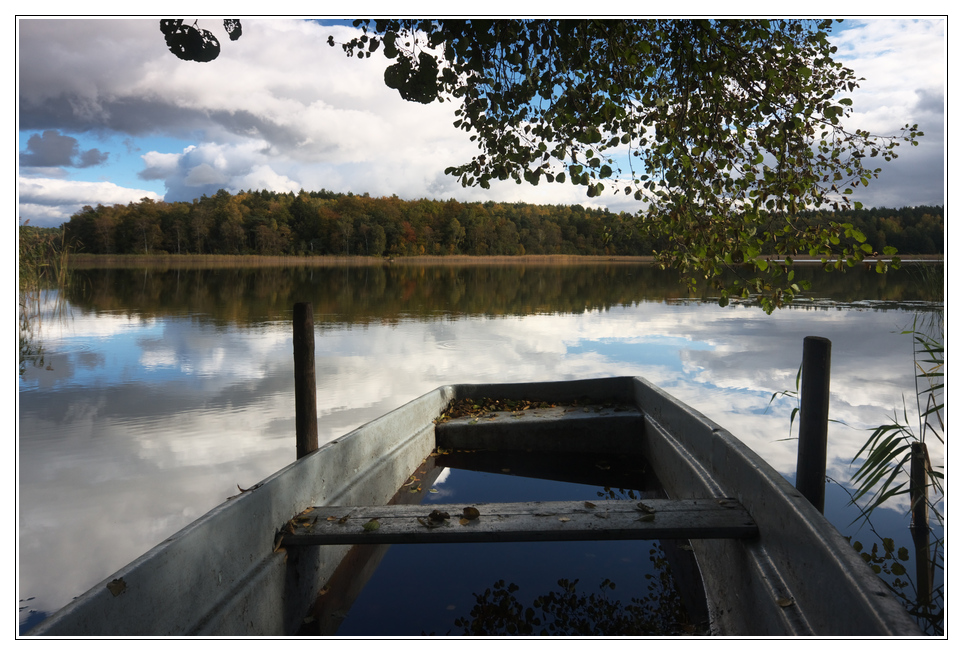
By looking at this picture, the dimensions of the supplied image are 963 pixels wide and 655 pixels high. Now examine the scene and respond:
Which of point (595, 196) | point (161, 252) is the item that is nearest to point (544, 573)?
point (595, 196)

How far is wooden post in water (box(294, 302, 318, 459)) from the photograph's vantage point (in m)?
3.86

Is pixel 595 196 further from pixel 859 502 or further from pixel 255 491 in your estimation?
pixel 859 502

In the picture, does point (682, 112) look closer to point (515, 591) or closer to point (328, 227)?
point (515, 591)

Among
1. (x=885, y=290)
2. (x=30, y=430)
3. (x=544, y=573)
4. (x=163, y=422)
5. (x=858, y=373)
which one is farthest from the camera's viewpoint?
(x=885, y=290)

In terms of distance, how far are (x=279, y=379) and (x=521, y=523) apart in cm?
701

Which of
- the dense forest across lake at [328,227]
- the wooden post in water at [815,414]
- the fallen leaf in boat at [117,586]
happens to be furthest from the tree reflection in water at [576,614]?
the dense forest across lake at [328,227]

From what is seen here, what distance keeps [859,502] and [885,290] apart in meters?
24.3

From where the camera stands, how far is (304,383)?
3.91 m

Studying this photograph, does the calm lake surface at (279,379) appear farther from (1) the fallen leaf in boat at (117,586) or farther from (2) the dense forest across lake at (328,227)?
(2) the dense forest across lake at (328,227)

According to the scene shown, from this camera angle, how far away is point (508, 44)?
306cm

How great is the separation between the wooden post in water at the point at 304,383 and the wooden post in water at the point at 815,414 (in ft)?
9.61

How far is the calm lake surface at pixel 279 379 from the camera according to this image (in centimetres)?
445

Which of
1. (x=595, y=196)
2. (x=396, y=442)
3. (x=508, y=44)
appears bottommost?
(x=396, y=442)

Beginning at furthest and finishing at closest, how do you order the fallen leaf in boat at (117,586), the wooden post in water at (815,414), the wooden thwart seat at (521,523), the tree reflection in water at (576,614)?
the wooden post in water at (815,414)
the tree reflection in water at (576,614)
the wooden thwart seat at (521,523)
the fallen leaf in boat at (117,586)
